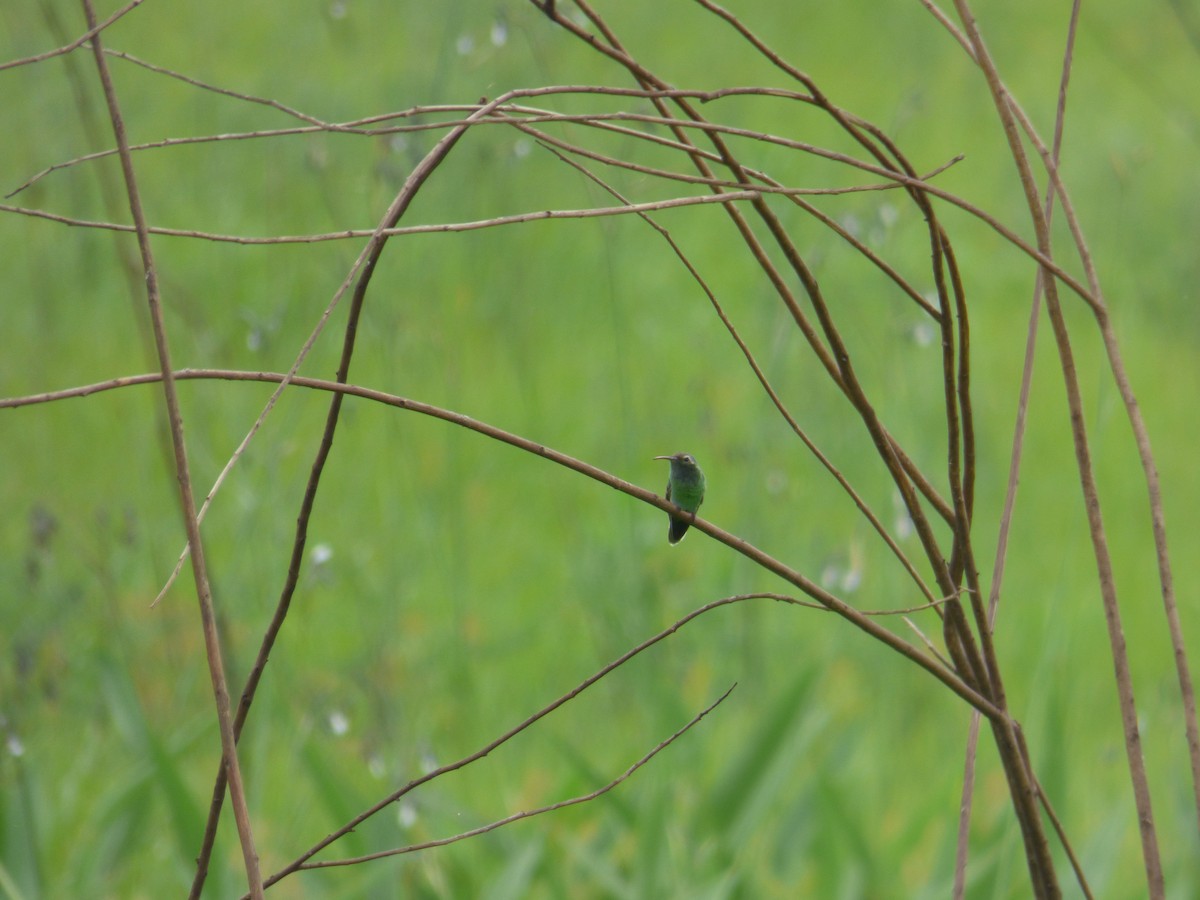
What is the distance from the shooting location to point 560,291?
6.16 meters

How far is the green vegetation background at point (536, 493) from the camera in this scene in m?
2.60

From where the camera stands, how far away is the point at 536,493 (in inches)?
209

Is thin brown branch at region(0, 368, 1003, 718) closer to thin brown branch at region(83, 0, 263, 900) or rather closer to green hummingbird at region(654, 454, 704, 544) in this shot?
thin brown branch at region(83, 0, 263, 900)

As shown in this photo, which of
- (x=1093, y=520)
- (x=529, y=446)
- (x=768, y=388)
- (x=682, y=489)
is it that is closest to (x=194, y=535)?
(x=529, y=446)

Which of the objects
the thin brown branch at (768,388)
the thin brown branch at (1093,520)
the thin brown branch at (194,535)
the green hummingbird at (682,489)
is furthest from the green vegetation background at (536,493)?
the thin brown branch at (194,535)

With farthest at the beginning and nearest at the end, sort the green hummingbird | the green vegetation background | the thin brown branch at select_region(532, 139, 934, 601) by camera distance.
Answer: the green vegetation background < the green hummingbird < the thin brown branch at select_region(532, 139, 934, 601)

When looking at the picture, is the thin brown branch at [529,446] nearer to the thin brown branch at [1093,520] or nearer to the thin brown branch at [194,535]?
the thin brown branch at [194,535]

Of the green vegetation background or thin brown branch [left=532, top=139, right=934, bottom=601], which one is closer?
thin brown branch [left=532, top=139, right=934, bottom=601]

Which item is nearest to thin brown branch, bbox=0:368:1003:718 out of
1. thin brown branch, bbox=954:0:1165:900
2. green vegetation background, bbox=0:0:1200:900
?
thin brown branch, bbox=954:0:1165:900

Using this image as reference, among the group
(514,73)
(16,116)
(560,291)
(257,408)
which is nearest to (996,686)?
(514,73)

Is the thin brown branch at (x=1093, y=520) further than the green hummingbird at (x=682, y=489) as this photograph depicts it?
No

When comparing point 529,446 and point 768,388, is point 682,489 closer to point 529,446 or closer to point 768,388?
point 768,388

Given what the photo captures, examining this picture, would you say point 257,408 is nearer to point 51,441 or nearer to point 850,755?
point 51,441

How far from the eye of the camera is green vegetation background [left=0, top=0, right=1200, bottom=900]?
102 inches
